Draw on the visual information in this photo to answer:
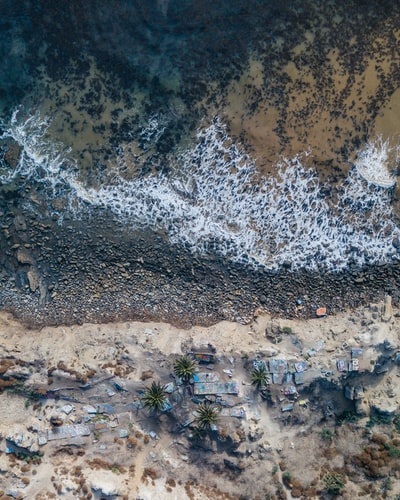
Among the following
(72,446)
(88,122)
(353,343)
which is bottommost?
(72,446)

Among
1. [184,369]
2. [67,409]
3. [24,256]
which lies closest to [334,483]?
[184,369]

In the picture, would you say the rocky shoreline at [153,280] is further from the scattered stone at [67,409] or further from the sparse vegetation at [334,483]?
the sparse vegetation at [334,483]

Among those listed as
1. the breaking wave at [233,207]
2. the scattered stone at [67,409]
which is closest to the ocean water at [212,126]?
the breaking wave at [233,207]

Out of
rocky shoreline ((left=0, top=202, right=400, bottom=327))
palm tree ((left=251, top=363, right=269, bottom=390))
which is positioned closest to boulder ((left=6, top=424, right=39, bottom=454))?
rocky shoreline ((left=0, top=202, right=400, bottom=327))

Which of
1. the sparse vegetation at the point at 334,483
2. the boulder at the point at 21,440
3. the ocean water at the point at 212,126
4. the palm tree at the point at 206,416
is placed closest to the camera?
the boulder at the point at 21,440

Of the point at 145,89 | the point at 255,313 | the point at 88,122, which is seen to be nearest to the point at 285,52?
the point at 145,89

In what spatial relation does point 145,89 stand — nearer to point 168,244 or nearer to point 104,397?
point 168,244

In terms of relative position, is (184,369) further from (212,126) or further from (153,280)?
(212,126)
